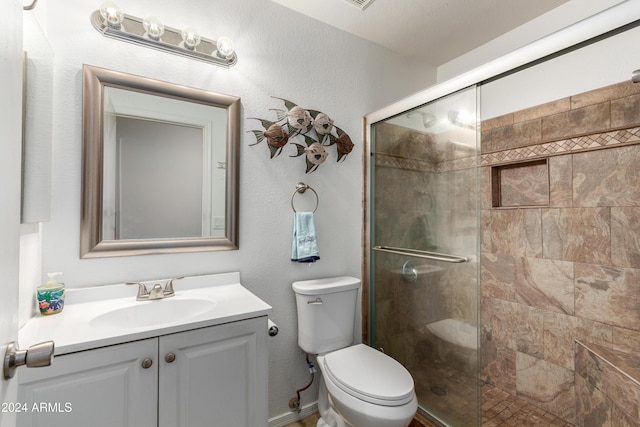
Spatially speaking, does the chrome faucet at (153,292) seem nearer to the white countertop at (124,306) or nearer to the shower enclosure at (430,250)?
the white countertop at (124,306)

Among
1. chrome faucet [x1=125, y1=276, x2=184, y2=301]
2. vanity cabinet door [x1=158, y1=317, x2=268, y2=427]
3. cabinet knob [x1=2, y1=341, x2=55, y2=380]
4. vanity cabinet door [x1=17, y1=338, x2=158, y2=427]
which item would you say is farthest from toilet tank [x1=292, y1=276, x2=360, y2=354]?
cabinet knob [x1=2, y1=341, x2=55, y2=380]

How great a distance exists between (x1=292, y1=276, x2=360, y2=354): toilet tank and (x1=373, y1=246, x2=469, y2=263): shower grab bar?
33 centimetres

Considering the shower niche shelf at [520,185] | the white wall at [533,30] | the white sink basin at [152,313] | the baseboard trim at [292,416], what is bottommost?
the baseboard trim at [292,416]

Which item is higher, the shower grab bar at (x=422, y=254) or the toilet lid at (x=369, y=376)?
the shower grab bar at (x=422, y=254)

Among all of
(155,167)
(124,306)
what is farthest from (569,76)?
(124,306)

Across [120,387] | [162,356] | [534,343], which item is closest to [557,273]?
[534,343]

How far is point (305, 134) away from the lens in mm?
1801

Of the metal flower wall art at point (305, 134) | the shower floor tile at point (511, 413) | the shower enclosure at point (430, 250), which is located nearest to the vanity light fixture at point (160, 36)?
the metal flower wall art at point (305, 134)

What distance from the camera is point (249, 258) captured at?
1.63 metres

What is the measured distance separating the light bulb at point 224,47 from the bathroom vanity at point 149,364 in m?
1.18

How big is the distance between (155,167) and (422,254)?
150 centimetres

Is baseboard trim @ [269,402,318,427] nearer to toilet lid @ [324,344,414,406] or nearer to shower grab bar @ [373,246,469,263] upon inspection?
toilet lid @ [324,344,414,406]

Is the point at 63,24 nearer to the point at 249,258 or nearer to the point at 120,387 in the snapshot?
the point at 249,258

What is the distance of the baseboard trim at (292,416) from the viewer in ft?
5.51
